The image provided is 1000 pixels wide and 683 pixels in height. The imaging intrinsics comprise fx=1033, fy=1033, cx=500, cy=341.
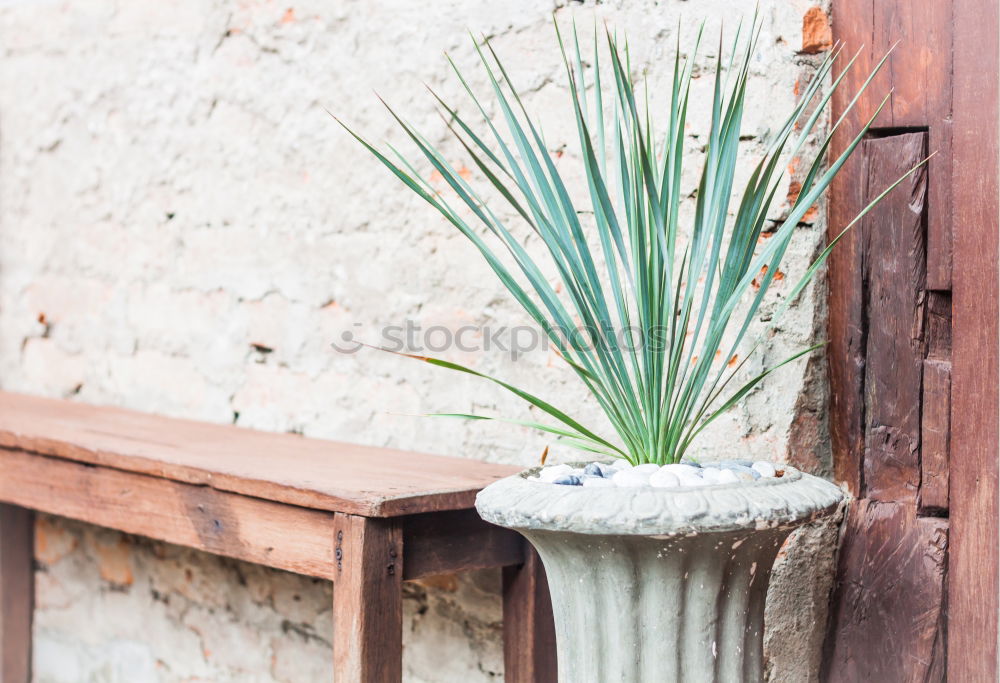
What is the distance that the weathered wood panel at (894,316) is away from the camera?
1805 mm

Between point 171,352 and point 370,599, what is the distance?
1.52 meters

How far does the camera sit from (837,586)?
6.22ft

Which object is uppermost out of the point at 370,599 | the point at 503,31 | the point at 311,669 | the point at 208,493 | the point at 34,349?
the point at 503,31

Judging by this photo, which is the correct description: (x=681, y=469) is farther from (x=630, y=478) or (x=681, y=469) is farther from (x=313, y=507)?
(x=313, y=507)

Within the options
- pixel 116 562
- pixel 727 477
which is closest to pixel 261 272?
pixel 116 562

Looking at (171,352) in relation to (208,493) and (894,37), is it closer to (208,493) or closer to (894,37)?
(208,493)

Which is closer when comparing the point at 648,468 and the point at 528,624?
the point at 648,468

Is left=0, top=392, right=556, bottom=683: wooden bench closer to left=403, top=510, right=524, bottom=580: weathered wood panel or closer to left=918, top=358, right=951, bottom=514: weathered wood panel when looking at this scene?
left=403, top=510, right=524, bottom=580: weathered wood panel

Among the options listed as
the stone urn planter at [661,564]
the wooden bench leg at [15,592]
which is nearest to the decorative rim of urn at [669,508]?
the stone urn planter at [661,564]

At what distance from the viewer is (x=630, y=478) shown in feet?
5.05

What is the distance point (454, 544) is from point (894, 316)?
35.5 inches

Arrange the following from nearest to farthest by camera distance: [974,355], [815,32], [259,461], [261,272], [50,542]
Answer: [974,355]
[815,32]
[259,461]
[261,272]
[50,542]

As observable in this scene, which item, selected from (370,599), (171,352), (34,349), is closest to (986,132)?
(370,599)

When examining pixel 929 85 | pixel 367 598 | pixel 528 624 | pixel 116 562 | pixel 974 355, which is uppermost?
pixel 929 85
